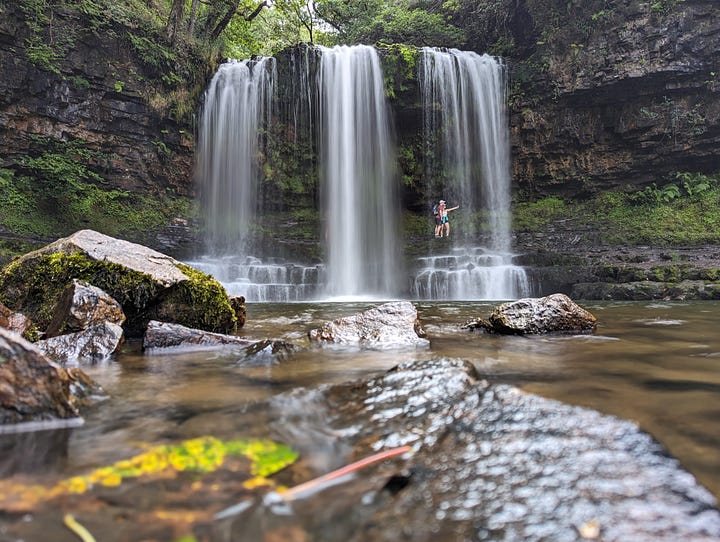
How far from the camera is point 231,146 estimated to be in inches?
672

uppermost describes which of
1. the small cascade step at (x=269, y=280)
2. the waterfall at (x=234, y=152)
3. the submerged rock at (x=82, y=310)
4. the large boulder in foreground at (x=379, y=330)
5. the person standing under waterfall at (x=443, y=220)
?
the waterfall at (x=234, y=152)

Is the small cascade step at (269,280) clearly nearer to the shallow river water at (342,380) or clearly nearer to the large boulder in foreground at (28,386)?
the shallow river water at (342,380)

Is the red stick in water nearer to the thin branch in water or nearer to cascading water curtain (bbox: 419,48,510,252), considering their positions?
the thin branch in water

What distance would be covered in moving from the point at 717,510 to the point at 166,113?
18.8m

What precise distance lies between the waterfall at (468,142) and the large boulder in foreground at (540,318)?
10.8 meters

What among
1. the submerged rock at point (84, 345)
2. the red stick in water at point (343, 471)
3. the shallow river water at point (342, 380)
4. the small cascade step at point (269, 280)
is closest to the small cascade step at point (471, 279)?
the small cascade step at point (269, 280)

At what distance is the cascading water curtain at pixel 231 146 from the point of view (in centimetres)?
1700

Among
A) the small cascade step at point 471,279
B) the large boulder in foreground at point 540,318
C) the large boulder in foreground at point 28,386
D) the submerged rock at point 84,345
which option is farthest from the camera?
the small cascade step at point 471,279

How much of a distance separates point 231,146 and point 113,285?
551 inches

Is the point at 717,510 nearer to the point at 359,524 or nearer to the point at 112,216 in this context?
the point at 359,524

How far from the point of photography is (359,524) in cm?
106

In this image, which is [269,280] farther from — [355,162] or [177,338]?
[177,338]

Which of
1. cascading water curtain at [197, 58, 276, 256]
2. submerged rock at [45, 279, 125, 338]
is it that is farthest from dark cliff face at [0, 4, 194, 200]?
submerged rock at [45, 279, 125, 338]

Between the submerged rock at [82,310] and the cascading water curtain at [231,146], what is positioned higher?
the cascading water curtain at [231,146]
